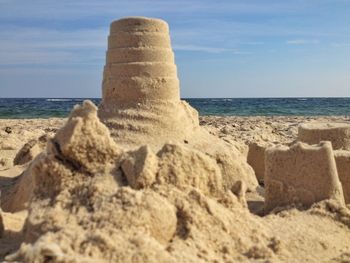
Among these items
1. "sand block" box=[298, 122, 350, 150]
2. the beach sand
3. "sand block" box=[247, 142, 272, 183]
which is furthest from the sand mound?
"sand block" box=[247, 142, 272, 183]

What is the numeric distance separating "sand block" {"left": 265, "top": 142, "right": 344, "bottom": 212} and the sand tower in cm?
134

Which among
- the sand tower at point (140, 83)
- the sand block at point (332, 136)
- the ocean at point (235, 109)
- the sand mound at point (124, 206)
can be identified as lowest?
the ocean at point (235, 109)

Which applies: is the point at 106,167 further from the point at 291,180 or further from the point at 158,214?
the point at 291,180

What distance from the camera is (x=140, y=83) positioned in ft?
17.5

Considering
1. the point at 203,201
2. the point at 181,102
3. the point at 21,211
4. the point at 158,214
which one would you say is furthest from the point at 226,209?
the point at 181,102

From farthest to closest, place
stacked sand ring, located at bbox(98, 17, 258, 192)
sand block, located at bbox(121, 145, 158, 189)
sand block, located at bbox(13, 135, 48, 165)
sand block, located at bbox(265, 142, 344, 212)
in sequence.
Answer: sand block, located at bbox(13, 135, 48, 165), stacked sand ring, located at bbox(98, 17, 258, 192), sand block, located at bbox(265, 142, 344, 212), sand block, located at bbox(121, 145, 158, 189)

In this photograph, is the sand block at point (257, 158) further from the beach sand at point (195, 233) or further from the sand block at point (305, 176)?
the beach sand at point (195, 233)

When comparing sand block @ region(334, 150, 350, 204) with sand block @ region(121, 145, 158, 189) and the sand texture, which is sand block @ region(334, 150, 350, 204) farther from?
sand block @ region(121, 145, 158, 189)

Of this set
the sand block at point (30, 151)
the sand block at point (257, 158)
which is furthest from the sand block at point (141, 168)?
the sand block at point (30, 151)

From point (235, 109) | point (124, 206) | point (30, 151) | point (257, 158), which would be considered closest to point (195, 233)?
point (124, 206)

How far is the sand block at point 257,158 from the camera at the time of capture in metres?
6.62

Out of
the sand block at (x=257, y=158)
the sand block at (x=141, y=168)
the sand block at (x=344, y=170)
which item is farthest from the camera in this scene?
the sand block at (x=257, y=158)

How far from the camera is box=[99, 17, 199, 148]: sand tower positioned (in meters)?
5.34

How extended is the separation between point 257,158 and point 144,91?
1975 mm
